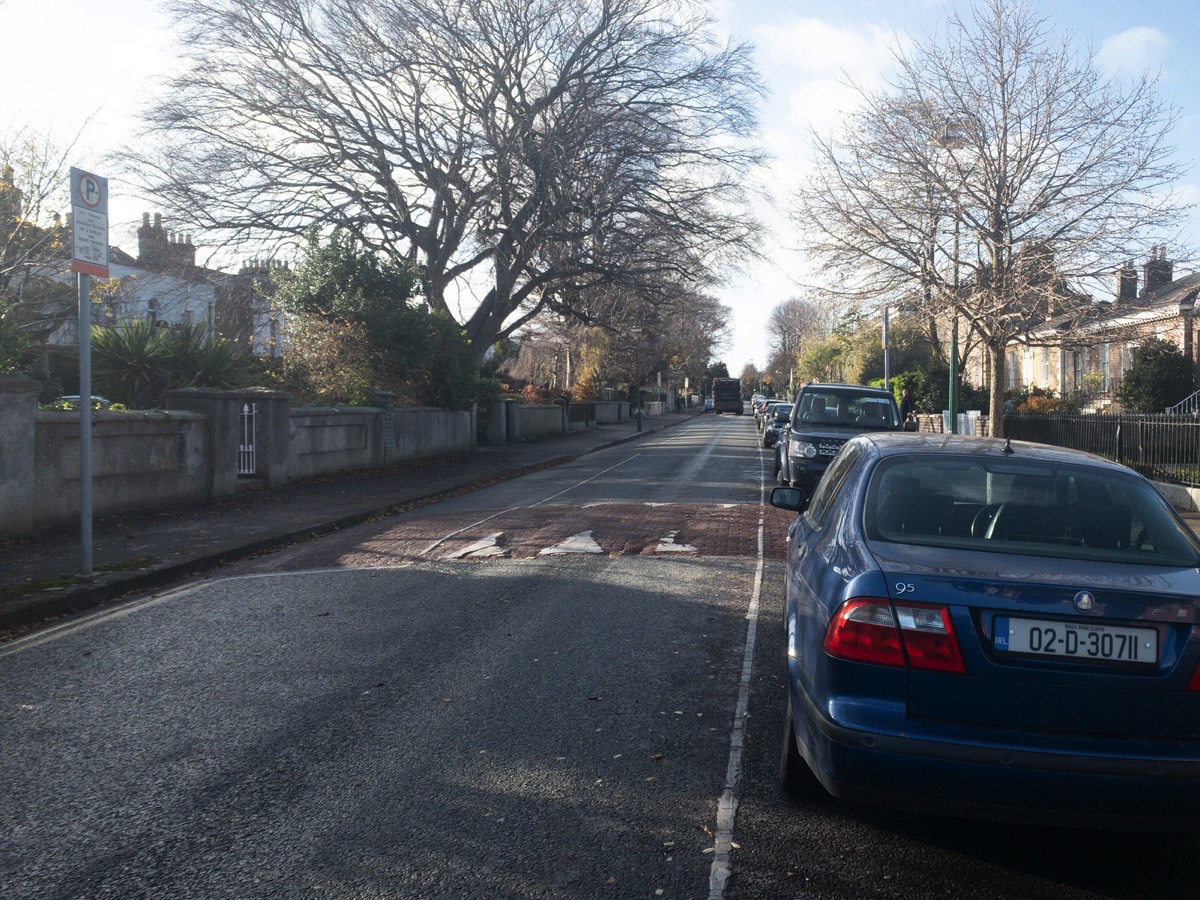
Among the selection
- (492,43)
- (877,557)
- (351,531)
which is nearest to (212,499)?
(351,531)

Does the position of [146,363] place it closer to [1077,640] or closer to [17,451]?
[17,451]

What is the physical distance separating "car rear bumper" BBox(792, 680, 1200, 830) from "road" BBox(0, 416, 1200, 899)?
0.38 m

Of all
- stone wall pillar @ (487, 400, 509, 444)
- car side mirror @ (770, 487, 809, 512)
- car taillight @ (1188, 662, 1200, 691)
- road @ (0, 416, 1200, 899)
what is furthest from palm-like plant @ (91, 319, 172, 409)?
car taillight @ (1188, 662, 1200, 691)

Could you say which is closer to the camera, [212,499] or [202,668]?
[202,668]

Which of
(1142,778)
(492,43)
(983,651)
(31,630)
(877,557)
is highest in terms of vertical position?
(492,43)

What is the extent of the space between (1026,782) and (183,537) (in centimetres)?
1017

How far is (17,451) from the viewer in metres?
10.4

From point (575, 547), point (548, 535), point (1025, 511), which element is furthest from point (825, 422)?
point (1025, 511)

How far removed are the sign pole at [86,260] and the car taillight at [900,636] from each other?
728cm

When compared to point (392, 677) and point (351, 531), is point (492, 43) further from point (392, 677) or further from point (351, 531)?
point (392, 677)

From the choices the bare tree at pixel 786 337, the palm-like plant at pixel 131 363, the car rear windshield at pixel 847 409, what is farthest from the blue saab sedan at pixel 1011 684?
the bare tree at pixel 786 337

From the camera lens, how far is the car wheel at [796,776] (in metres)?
4.23

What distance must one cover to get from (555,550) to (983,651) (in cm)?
743

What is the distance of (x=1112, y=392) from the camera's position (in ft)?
105
